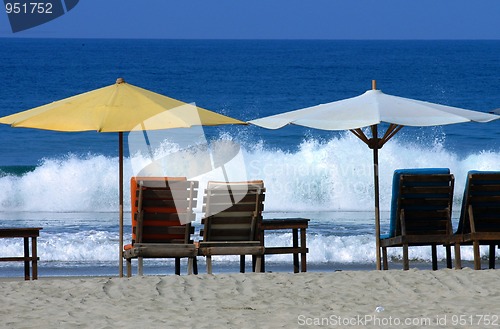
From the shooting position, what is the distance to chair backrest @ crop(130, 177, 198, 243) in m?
8.92

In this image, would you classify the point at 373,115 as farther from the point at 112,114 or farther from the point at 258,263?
the point at 112,114

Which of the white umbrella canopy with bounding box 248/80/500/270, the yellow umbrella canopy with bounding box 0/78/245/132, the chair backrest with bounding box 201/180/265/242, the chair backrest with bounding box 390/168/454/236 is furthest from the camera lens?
the chair backrest with bounding box 390/168/454/236

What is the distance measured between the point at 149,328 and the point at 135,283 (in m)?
1.68

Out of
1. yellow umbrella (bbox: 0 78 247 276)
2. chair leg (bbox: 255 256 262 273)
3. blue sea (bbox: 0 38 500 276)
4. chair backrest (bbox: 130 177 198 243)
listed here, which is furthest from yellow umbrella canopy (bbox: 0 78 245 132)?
blue sea (bbox: 0 38 500 276)

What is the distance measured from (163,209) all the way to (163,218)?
0.28 feet

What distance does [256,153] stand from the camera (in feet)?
88.1

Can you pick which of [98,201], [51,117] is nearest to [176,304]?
[51,117]

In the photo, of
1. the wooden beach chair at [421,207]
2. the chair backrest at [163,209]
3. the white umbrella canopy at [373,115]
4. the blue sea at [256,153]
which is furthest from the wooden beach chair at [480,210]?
the blue sea at [256,153]

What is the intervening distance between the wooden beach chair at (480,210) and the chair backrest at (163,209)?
243 cm

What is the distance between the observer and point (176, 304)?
25.1ft

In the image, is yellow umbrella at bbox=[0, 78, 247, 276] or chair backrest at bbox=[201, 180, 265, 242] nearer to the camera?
yellow umbrella at bbox=[0, 78, 247, 276]

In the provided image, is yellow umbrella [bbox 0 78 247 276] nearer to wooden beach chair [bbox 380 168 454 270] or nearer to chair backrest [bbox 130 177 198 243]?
chair backrest [bbox 130 177 198 243]

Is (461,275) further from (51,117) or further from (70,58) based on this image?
(70,58)

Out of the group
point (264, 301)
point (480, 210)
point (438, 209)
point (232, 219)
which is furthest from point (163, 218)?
point (480, 210)
